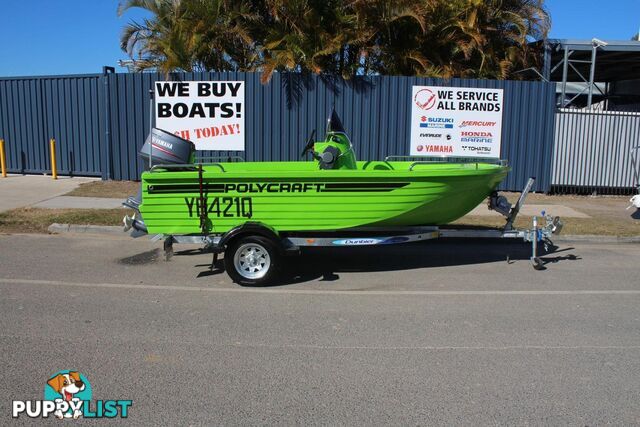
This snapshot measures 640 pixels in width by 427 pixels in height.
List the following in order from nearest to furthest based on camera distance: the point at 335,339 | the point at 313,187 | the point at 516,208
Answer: the point at 335,339, the point at 313,187, the point at 516,208

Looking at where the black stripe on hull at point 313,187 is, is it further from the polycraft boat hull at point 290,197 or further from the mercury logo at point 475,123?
the mercury logo at point 475,123

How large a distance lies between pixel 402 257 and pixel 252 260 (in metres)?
2.58

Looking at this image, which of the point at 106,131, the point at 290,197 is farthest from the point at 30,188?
the point at 290,197

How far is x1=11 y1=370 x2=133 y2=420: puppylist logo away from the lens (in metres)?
3.47

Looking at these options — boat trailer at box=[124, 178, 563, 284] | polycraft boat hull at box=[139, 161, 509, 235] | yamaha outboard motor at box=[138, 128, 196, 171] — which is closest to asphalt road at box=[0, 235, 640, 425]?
boat trailer at box=[124, 178, 563, 284]

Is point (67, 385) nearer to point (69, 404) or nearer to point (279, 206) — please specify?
point (69, 404)

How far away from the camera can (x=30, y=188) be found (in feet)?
43.9

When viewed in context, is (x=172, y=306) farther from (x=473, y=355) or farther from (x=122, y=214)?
(x=122, y=214)

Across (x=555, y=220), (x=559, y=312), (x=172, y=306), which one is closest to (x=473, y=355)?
(x=559, y=312)

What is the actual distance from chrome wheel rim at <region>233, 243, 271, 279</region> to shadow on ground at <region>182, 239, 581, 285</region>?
0.33 m

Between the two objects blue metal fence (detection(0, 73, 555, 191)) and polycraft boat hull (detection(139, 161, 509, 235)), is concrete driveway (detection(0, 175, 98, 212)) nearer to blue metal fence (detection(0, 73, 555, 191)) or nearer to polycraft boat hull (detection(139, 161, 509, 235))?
blue metal fence (detection(0, 73, 555, 191))

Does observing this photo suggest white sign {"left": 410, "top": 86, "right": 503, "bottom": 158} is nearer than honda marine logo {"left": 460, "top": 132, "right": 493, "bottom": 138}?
Yes

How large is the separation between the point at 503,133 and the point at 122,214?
9.22 m

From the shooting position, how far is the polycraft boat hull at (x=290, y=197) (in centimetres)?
621
